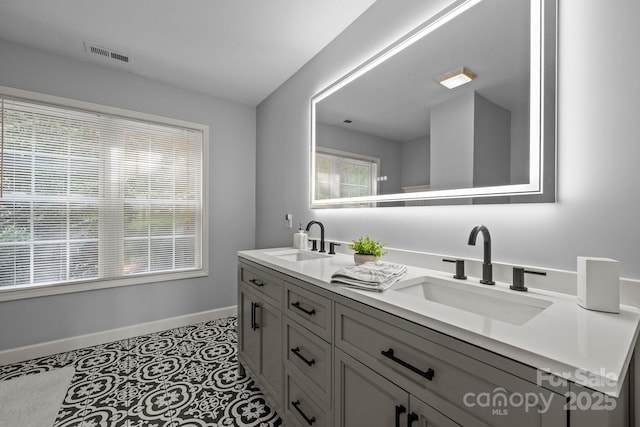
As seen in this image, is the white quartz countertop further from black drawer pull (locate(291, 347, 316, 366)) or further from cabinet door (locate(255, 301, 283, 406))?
cabinet door (locate(255, 301, 283, 406))

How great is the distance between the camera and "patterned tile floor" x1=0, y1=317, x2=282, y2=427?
5.41ft

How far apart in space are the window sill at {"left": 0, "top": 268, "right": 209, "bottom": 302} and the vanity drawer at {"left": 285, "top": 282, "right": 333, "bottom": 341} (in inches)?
81.8

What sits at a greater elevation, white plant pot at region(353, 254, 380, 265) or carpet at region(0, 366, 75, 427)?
white plant pot at region(353, 254, 380, 265)

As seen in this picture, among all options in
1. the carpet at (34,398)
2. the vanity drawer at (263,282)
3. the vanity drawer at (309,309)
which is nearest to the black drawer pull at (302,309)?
the vanity drawer at (309,309)

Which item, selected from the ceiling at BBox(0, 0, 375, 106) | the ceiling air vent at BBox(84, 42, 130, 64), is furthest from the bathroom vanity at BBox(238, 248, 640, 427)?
the ceiling air vent at BBox(84, 42, 130, 64)

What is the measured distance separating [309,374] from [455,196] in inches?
43.1

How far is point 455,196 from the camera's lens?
1374mm

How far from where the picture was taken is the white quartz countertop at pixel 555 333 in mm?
514

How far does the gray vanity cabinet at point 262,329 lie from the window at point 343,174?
0.85 m

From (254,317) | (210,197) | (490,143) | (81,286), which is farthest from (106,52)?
(490,143)

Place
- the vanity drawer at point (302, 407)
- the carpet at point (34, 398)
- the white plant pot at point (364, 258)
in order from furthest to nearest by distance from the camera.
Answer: the carpet at point (34, 398) < the white plant pot at point (364, 258) < the vanity drawer at point (302, 407)

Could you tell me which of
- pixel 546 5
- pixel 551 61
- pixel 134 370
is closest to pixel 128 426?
pixel 134 370

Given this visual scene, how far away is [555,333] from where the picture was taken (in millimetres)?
664

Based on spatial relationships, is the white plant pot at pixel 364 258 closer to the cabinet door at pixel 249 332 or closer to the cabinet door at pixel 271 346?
the cabinet door at pixel 271 346
